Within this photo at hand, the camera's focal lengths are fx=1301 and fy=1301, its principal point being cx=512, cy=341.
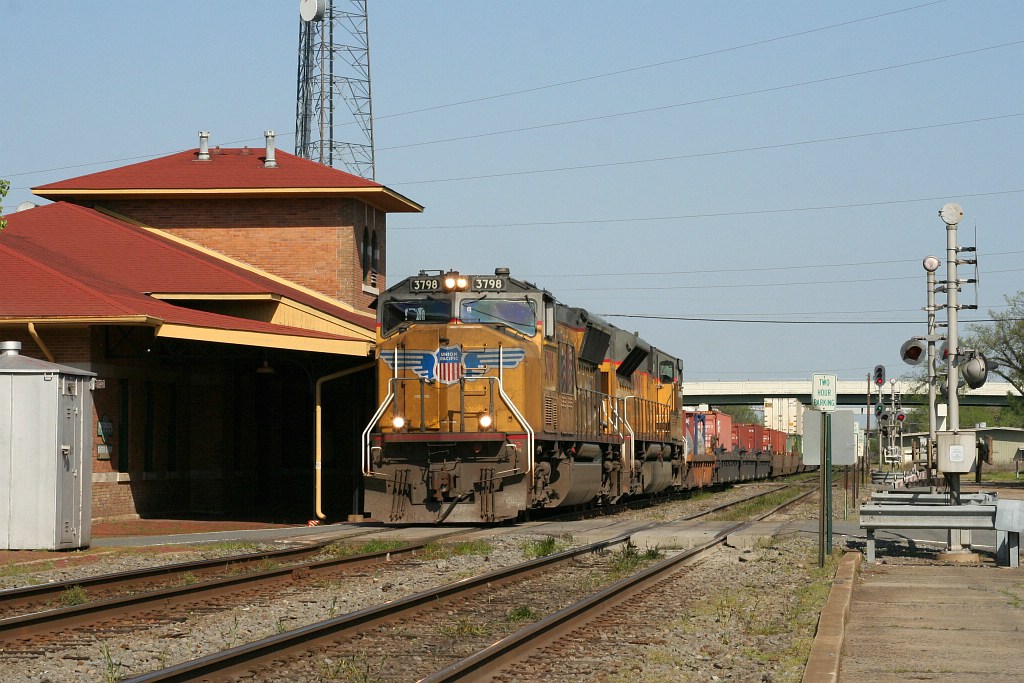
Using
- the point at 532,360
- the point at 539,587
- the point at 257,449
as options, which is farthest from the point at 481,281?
the point at 257,449

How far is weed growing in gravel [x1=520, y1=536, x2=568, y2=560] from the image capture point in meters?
16.7

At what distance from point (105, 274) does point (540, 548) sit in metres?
13.1

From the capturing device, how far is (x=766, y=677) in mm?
8234

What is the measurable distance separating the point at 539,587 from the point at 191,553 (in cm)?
591

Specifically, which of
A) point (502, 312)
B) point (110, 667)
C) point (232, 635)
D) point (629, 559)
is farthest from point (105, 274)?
point (110, 667)

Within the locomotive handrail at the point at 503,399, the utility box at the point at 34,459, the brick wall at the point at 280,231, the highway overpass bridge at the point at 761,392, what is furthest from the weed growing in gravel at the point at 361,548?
the highway overpass bridge at the point at 761,392

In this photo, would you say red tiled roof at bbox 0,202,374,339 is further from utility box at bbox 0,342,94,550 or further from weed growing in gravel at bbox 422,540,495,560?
weed growing in gravel at bbox 422,540,495,560

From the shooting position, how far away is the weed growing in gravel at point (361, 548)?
16.9 meters

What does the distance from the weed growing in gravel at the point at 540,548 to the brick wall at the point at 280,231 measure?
1616cm

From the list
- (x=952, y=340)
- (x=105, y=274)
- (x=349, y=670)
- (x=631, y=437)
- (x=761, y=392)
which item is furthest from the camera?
(x=761, y=392)

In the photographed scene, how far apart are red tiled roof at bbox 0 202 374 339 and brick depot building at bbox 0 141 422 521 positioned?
2.5 inches

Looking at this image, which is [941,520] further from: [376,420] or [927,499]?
[376,420]

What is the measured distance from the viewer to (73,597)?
38.2 feet

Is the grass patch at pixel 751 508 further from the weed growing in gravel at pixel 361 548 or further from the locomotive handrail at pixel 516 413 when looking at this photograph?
the weed growing in gravel at pixel 361 548
